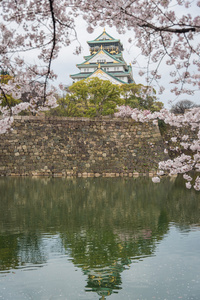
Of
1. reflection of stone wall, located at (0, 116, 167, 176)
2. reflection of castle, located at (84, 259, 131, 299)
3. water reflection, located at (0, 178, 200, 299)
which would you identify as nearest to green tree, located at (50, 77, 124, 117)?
reflection of stone wall, located at (0, 116, 167, 176)

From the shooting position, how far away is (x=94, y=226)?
24.8 feet

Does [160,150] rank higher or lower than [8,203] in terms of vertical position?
higher

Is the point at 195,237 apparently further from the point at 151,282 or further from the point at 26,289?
the point at 26,289

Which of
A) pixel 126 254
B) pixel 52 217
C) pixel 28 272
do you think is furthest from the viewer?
pixel 52 217

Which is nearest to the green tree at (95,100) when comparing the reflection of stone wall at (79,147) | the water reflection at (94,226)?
the reflection of stone wall at (79,147)

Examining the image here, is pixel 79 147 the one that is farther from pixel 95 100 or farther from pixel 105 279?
pixel 105 279

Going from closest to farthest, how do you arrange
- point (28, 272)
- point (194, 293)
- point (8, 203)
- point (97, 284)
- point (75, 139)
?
1. point (194, 293)
2. point (97, 284)
3. point (28, 272)
4. point (8, 203)
5. point (75, 139)

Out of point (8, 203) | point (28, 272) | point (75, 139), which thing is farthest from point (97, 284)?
point (75, 139)

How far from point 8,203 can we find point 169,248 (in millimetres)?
5554

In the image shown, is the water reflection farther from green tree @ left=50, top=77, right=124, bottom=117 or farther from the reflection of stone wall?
green tree @ left=50, top=77, right=124, bottom=117

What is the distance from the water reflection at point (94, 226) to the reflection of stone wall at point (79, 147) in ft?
25.7

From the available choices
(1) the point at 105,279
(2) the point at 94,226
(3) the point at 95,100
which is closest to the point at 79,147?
(3) the point at 95,100

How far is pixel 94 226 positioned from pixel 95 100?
2417cm

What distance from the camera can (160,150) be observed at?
2262 cm
